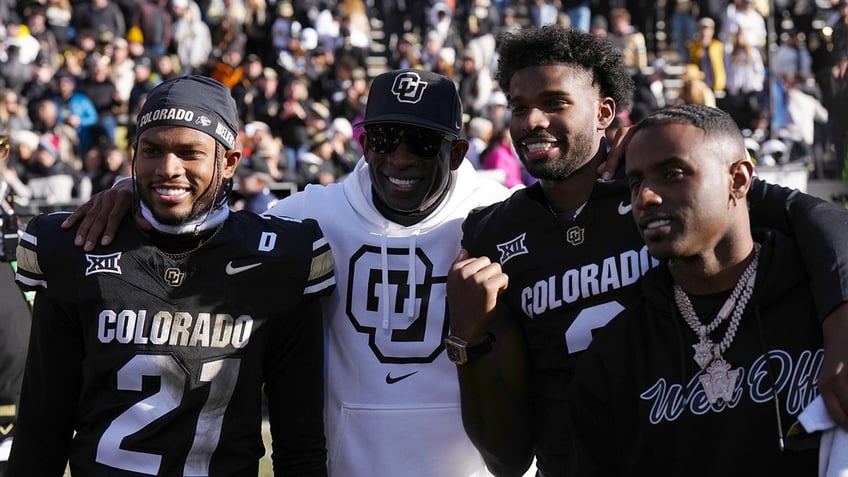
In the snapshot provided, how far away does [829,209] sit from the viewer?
9.68 feet

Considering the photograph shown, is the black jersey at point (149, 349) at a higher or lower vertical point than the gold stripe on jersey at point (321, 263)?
lower

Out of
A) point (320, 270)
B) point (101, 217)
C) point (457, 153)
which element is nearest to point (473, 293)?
point (320, 270)

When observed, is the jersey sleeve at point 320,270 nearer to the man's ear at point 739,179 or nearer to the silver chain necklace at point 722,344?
the silver chain necklace at point 722,344

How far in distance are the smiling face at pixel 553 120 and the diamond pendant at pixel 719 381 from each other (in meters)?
0.95

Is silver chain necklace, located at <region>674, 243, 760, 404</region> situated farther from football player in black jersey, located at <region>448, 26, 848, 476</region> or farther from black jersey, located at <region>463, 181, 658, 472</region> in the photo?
black jersey, located at <region>463, 181, 658, 472</region>

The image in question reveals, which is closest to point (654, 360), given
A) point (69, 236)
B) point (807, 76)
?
point (69, 236)

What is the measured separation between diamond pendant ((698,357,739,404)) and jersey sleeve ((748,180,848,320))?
9.8 inches

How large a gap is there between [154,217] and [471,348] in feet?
3.23

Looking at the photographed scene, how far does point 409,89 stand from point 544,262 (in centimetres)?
78

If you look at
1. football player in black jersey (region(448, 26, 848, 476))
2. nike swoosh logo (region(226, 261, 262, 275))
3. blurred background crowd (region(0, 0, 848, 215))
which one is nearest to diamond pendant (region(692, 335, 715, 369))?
football player in black jersey (region(448, 26, 848, 476))

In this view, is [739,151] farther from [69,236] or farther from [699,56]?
[699,56]

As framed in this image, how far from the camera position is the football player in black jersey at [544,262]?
332 cm

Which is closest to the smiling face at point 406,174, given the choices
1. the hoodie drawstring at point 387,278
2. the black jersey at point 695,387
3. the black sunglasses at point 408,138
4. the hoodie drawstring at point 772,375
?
the black sunglasses at point 408,138

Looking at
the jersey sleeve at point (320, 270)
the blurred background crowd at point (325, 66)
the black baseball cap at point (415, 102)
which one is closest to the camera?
the jersey sleeve at point (320, 270)
